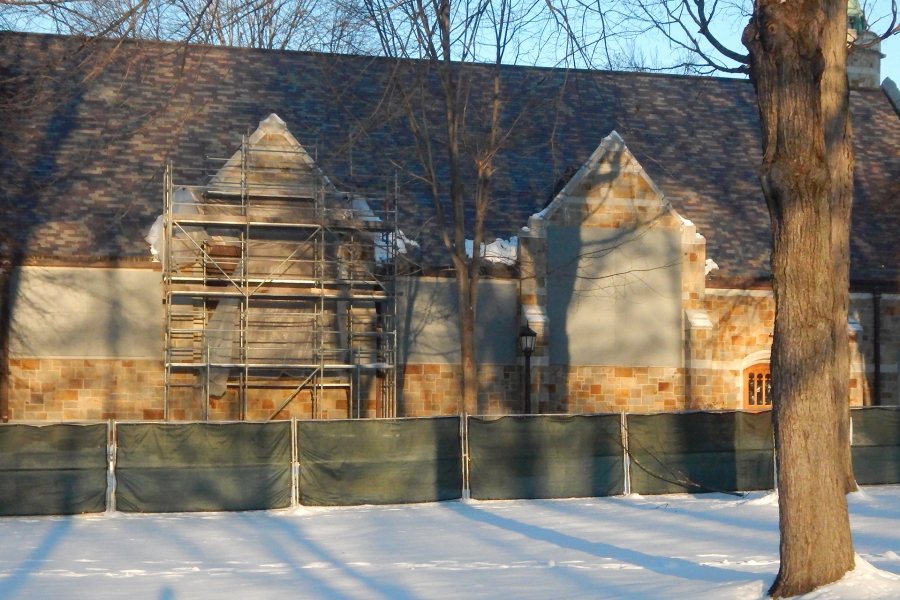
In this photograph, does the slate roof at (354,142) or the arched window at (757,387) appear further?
the arched window at (757,387)

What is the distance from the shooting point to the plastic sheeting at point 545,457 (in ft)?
64.5

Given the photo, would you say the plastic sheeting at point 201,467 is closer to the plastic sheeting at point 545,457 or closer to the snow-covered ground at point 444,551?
the snow-covered ground at point 444,551

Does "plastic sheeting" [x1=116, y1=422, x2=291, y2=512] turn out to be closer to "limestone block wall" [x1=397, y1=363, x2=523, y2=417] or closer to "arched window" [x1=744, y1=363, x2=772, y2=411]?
"limestone block wall" [x1=397, y1=363, x2=523, y2=417]

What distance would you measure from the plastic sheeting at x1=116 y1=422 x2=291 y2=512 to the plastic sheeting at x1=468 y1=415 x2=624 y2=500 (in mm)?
3103

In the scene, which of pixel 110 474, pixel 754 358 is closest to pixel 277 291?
pixel 110 474

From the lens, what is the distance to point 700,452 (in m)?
20.2

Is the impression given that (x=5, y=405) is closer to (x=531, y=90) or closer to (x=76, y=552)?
(x=76, y=552)

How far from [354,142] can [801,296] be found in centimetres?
1512

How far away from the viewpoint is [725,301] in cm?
2617

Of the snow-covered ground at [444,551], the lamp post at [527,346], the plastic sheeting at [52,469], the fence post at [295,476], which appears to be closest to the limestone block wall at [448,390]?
the lamp post at [527,346]

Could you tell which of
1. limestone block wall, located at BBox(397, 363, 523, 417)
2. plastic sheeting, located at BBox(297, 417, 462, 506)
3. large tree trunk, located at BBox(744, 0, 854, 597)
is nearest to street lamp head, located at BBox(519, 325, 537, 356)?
limestone block wall, located at BBox(397, 363, 523, 417)

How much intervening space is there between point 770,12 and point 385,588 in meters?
6.38

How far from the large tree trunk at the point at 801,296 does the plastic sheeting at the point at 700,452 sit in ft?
30.9

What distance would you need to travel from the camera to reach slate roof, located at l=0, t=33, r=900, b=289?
965 inches
